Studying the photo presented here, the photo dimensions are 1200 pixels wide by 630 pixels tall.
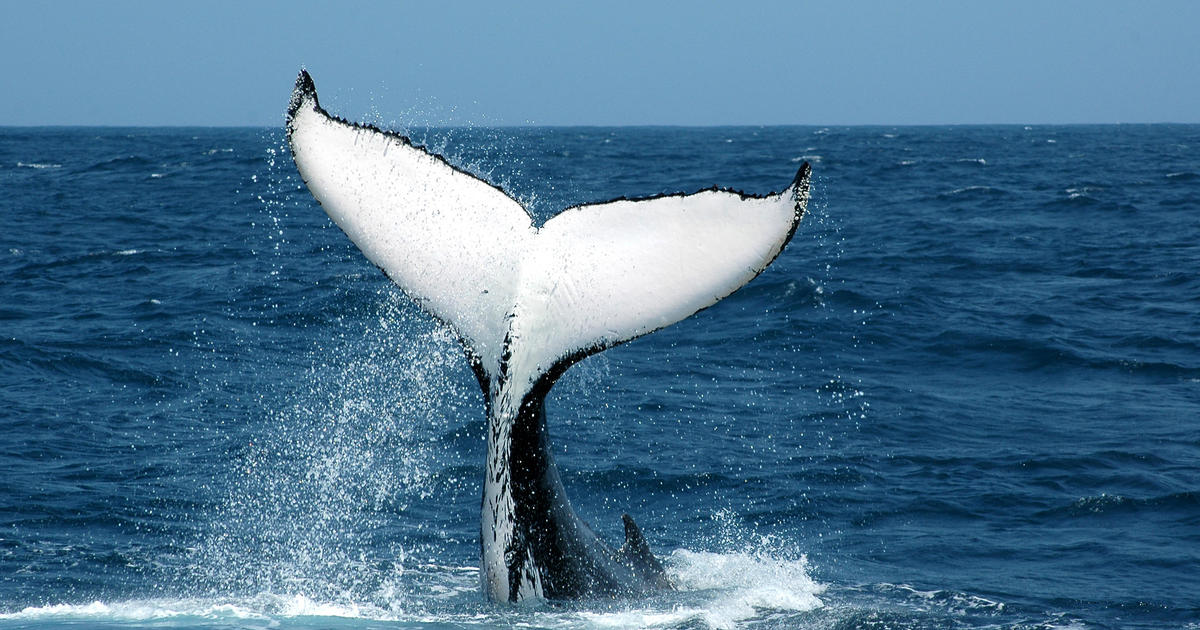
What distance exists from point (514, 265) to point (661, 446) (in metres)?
5.62

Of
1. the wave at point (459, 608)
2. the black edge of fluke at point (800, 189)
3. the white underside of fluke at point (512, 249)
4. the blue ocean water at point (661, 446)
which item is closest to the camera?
the black edge of fluke at point (800, 189)

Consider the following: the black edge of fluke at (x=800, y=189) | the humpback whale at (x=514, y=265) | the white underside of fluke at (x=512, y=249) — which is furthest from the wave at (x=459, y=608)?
the black edge of fluke at (x=800, y=189)

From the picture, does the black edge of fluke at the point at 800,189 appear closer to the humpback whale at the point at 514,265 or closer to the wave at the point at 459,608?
the humpback whale at the point at 514,265

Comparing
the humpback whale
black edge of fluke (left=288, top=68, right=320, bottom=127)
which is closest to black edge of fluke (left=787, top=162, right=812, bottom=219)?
the humpback whale

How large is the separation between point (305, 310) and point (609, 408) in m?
5.49

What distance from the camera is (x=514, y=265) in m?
5.20

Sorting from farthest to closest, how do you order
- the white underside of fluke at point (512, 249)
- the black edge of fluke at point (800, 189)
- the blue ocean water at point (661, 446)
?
1. the blue ocean water at point (661, 446)
2. the white underside of fluke at point (512, 249)
3. the black edge of fluke at point (800, 189)

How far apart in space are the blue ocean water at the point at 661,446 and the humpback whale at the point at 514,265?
77cm

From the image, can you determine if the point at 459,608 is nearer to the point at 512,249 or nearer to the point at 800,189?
the point at 512,249

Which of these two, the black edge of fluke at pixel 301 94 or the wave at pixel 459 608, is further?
the wave at pixel 459 608

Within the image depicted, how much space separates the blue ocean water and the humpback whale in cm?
77

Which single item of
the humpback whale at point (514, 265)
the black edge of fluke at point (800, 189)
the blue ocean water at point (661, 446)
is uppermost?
the black edge of fluke at point (800, 189)

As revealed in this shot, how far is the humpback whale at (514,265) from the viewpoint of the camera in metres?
4.79

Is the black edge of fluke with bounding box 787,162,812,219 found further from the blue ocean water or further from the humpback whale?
the blue ocean water
